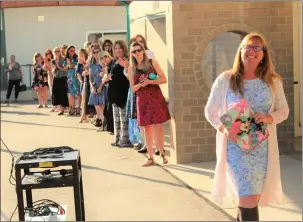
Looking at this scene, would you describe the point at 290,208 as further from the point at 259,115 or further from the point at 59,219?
the point at 59,219

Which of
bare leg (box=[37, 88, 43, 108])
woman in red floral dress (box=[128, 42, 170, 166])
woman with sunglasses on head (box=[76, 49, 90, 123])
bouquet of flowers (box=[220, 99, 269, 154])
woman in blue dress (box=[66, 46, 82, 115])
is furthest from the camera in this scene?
bare leg (box=[37, 88, 43, 108])

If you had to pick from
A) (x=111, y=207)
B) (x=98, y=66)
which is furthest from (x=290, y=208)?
(x=98, y=66)

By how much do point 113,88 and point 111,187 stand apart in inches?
86.5

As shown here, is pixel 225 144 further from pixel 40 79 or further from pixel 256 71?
pixel 40 79

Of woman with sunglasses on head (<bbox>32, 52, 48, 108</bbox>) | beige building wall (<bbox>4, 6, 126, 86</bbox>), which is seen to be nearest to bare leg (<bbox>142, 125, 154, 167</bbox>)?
beige building wall (<bbox>4, 6, 126, 86</bbox>)

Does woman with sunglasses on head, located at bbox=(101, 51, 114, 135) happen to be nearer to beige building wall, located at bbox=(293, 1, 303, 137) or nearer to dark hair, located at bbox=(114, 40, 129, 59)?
dark hair, located at bbox=(114, 40, 129, 59)

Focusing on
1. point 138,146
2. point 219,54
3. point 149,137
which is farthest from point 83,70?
point 219,54

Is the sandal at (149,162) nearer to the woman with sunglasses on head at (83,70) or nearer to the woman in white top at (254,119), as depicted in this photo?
the woman with sunglasses on head at (83,70)

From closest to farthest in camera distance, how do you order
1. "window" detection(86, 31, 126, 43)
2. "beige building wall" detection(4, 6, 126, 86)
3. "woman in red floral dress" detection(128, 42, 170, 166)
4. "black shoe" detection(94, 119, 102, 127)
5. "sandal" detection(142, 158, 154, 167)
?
"woman in red floral dress" detection(128, 42, 170, 166)
"sandal" detection(142, 158, 154, 167)
"beige building wall" detection(4, 6, 126, 86)
"window" detection(86, 31, 126, 43)
"black shoe" detection(94, 119, 102, 127)

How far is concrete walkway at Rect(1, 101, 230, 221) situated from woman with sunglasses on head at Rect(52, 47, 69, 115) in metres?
0.39

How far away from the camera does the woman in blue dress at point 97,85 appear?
28.1 feet

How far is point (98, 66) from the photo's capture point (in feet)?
28.4

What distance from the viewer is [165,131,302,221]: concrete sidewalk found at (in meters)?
5.06

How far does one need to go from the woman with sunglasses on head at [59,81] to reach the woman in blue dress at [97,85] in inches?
15.9
